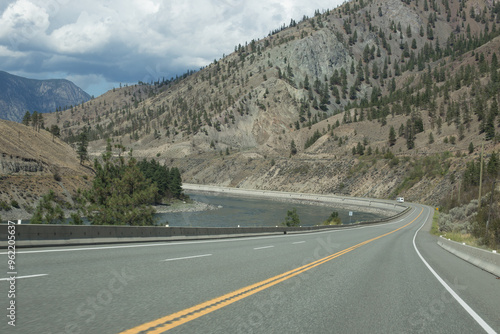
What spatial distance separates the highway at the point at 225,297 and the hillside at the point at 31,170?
46178mm

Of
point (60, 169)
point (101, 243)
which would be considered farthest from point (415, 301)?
point (60, 169)

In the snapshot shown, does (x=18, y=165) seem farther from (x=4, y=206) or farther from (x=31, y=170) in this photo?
(x=4, y=206)

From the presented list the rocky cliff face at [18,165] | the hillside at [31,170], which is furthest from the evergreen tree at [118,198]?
the rocky cliff face at [18,165]

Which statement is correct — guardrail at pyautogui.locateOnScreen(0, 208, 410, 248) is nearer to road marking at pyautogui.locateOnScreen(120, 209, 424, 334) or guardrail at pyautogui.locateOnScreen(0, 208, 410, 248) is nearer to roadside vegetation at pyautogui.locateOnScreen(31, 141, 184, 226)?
road marking at pyautogui.locateOnScreen(120, 209, 424, 334)

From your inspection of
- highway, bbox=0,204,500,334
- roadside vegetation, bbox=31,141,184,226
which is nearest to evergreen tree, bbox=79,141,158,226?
roadside vegetation, bbox=31,141,184,226

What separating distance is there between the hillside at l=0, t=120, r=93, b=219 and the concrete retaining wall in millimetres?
48803

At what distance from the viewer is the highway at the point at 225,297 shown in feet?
16.6

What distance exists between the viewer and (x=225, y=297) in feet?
21.4

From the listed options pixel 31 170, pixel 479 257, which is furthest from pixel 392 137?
pixel 479 257

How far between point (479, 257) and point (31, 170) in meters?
63.8

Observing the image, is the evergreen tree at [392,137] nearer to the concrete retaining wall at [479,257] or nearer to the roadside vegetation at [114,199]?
the roadside vegetation at [114,199]

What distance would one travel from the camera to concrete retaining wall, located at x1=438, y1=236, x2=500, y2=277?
1143 cm

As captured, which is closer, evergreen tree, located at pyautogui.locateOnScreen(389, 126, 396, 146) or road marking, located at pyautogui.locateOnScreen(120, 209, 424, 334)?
road marking, located at pyautogui.locateOnScreen(120, 209, 424, 334)

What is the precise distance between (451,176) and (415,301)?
91.9m
